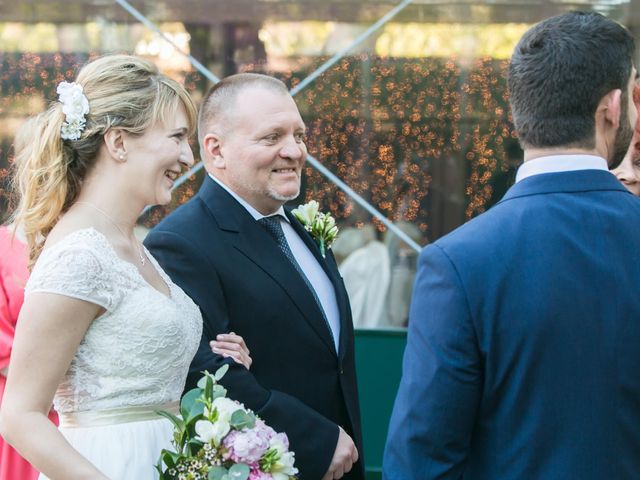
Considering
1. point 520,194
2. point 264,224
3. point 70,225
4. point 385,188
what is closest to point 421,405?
point 520,194

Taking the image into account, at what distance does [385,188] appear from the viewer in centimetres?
461

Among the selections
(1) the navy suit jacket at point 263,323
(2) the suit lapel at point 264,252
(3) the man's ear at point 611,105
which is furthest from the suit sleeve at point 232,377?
(3) the man's ear at point 611,105

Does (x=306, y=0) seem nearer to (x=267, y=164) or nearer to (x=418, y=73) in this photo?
(x=418, y=73)

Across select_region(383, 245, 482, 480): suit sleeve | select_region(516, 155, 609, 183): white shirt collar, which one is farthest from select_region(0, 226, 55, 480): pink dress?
select_region(516, 155, 609, 183): white shirt collar

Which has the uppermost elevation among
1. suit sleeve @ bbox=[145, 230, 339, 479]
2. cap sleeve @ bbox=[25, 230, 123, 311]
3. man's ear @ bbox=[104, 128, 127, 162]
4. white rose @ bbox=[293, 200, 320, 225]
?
man's ear @ bbox=[104, 128, 127, 162]

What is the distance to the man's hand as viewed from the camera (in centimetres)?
270

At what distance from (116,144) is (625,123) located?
112 cm

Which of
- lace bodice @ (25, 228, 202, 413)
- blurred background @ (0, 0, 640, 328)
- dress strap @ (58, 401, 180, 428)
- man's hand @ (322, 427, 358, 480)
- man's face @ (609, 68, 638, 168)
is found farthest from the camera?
blurred background @ (0, 0, 640, 328)

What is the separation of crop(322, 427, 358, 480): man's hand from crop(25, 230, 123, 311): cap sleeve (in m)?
0.88

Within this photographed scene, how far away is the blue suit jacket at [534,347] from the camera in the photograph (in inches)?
68.1

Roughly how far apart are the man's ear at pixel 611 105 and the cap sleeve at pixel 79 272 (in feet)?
3.53

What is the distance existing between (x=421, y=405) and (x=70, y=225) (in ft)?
3.01

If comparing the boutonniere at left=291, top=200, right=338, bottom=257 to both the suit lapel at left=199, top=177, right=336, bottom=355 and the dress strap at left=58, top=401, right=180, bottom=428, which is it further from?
the dress strap at left=58, top=401, right=180, bottom=428

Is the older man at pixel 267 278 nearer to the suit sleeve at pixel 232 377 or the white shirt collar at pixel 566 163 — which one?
the suit sleeve at pixel 232 377
